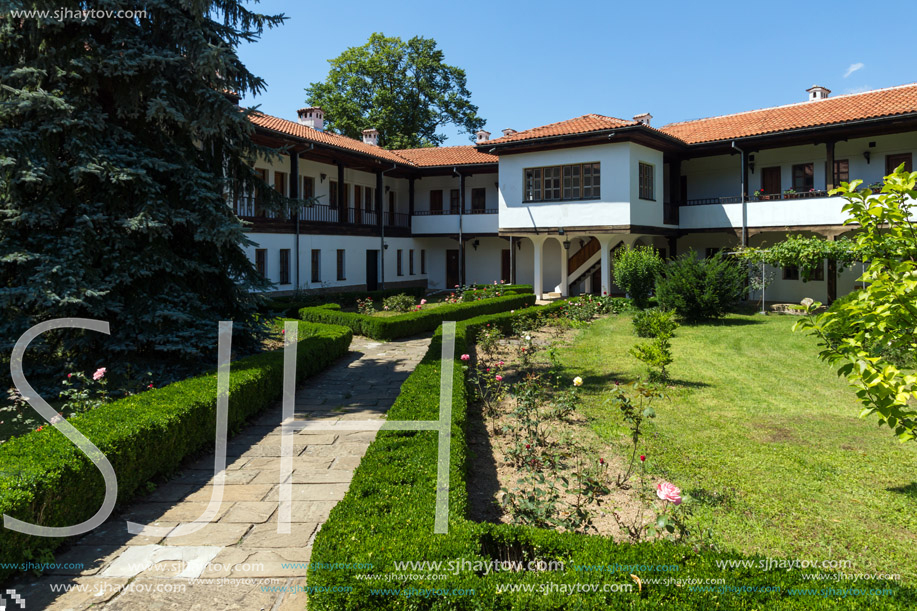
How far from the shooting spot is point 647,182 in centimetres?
2070

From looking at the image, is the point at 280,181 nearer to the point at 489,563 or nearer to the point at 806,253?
the point at 806,253

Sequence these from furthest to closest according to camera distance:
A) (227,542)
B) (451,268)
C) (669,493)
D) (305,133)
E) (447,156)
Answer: (451,268)
(447,156)
(305,133)
(227,542)
(669,493)

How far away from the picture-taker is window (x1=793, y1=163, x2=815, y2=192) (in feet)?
68.6

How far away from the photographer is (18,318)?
821cm

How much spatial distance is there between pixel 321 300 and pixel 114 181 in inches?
431

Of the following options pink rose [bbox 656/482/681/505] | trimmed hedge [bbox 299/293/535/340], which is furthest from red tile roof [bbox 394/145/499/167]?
pink rose [bbox 656/482/681/505]

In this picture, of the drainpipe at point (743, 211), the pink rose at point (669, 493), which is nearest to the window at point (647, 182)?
the drainpipe at point (743, 211)

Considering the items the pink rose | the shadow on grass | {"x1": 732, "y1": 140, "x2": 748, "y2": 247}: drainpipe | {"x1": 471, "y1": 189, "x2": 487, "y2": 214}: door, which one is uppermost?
{"x1": 471, "y1": 189, "x2": 487, "y2": 214}: door

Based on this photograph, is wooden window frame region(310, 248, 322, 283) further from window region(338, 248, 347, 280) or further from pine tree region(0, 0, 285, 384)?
pine tree region(0, 0, 285, 384)

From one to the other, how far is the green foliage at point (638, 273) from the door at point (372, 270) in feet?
36.8

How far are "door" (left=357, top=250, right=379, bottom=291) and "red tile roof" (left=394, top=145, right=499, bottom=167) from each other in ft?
14.8

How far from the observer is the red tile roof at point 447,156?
26.6 m

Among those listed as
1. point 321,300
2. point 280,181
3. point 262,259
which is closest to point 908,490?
point 321,300

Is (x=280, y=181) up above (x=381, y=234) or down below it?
above
